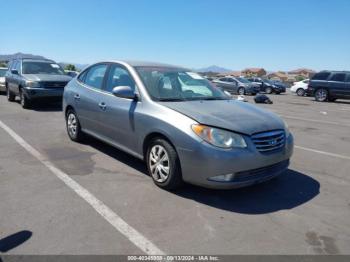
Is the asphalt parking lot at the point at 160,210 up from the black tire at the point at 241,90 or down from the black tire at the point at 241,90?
down

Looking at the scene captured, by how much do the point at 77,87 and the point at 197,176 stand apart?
3.52m

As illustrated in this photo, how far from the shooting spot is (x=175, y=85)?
518 cm

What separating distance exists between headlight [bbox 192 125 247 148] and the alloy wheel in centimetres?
60

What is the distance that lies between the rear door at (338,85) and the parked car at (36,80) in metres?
15.4

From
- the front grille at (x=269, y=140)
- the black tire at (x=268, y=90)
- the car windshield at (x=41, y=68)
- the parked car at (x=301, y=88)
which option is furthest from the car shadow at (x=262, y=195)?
the black tire at (x=268, y=90)

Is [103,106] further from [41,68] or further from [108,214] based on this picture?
[41,68]

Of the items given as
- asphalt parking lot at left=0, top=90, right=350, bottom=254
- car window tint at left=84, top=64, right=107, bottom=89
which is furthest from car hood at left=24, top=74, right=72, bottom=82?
asphalt parking lot at left=0, top=90, right=350, bottom=254

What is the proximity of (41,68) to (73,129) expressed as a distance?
677 cm

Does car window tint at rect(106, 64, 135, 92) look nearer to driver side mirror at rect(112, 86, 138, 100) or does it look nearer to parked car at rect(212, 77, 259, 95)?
driver side mirror at rect(112, 86, 138, 100)

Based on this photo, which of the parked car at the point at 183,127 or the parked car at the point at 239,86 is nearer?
the parked car at the point at 183,127

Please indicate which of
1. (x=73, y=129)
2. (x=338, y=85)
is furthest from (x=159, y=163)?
(x=338, y=85)

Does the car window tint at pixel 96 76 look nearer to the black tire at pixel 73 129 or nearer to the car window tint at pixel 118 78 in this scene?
the car window tint at pixel 118 78

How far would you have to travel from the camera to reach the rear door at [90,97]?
5706mm

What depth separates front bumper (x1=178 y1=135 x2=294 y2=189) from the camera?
383 centimetres
